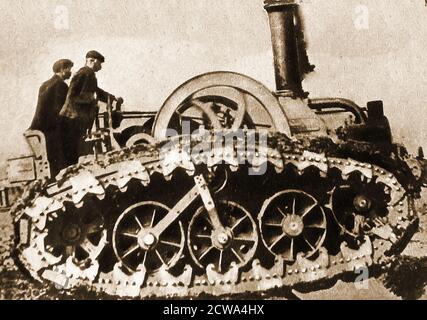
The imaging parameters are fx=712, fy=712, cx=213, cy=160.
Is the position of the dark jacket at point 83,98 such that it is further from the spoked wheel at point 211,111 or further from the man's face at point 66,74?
the spoked wheel at point 211,111

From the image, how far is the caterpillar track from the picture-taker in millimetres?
6848

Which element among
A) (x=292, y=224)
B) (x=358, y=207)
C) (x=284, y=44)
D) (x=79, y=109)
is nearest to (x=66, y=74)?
(x=79, y=109)

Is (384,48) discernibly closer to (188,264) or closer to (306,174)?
(306,174)

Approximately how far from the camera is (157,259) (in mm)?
7215

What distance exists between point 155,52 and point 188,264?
2.61 meters

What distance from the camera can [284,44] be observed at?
26.5 feet

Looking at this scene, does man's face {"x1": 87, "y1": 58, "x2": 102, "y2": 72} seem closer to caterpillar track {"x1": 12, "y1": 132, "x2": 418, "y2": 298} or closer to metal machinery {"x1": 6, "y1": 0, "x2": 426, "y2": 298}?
metal machinery {"x1": 6, "y1": 0, "x2": 426, "y2": 298}

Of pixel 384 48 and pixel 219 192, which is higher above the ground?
pixel 384 48

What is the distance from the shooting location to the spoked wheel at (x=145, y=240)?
23.1 ft

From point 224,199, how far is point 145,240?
89cm

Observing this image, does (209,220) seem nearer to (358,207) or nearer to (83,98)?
(358,207)

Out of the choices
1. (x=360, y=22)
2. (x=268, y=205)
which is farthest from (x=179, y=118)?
(x=360, y=22)

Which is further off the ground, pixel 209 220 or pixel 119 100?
pixel 119 100

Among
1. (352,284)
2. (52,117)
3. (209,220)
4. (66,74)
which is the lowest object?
(352,284)
